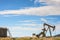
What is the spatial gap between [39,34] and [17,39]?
19.2 feet

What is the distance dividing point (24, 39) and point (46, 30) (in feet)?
21.2

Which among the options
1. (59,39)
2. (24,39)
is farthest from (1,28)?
(59,39)

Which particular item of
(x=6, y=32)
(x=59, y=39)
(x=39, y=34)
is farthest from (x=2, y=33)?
(x=59, y=39)

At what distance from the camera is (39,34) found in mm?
34469

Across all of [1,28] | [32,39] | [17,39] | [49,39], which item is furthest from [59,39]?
[1,28]

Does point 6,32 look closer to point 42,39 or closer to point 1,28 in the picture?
point 1,28

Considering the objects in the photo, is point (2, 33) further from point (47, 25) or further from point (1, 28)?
point (47, 25)

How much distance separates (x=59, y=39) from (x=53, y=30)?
7368mm

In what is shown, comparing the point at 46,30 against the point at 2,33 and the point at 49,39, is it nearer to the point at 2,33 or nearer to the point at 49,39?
the point at 49,39

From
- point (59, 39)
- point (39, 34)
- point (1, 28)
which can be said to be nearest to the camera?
point (59, 39)

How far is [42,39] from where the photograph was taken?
29.5 m

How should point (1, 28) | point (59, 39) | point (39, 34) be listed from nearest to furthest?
point (59, 39), point (39, 34), point (1, 28)

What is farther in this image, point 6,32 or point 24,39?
point 6,32

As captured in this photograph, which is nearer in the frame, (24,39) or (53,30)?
(24,39)
